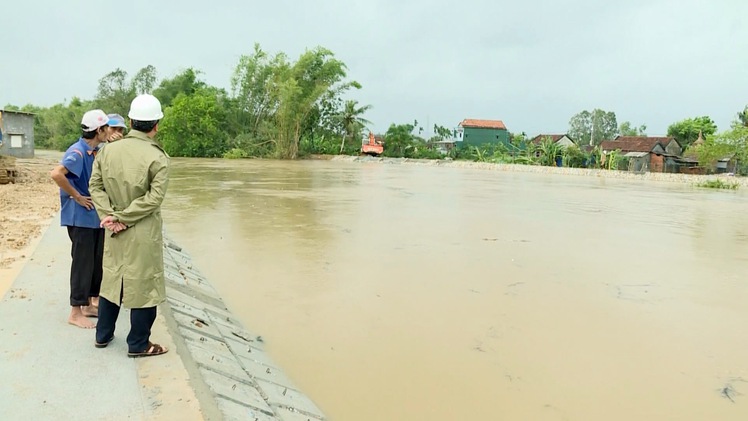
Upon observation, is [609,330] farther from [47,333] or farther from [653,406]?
[47,333]

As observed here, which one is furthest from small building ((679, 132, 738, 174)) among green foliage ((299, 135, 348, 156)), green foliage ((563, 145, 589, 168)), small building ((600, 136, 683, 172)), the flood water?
the flood water

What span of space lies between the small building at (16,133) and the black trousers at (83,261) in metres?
19.8

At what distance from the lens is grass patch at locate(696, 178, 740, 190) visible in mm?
25703

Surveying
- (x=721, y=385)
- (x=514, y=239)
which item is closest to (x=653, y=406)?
(x=721, y=385)

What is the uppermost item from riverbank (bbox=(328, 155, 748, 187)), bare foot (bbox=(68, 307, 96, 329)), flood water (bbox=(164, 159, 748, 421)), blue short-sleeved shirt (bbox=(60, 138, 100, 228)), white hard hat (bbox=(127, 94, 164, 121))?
riverbank (bbox=(328, 155, 748, 187))

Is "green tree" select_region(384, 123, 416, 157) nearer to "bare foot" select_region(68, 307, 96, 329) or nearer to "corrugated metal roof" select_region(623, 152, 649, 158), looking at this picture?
"corrugated metal roof" select_region(623, 152, 649, 158)

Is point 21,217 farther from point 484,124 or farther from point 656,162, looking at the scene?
point 484,124

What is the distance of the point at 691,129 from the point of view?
149 ft

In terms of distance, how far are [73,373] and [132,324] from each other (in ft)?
1.14

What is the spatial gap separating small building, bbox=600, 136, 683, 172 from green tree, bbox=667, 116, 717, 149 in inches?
144

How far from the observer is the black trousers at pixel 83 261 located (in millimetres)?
3260

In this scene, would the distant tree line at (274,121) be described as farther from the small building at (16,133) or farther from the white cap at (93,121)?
the white cap at (93,121)

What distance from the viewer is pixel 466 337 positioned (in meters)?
4.50

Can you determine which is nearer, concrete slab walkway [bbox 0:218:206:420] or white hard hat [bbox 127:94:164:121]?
concrete slab walkway [bbox 0:218:206:420]
